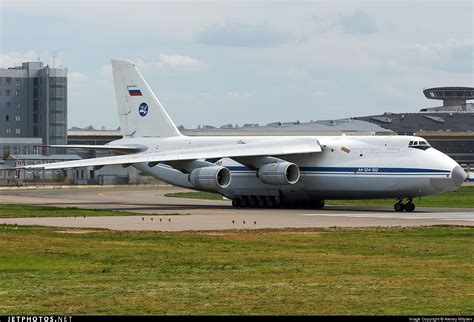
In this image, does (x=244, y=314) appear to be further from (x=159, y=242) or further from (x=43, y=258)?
(x=159, y=242)

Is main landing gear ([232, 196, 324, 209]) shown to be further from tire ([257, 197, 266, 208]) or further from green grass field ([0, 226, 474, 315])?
green grass field ([0, 226, 474, 315])

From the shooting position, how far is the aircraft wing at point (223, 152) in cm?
5625

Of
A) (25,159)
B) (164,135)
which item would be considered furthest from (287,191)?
(25,159)

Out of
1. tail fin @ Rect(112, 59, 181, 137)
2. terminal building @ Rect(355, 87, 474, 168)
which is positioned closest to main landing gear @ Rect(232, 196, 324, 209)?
tail fin @ Rect(112, 59, 181, 137)

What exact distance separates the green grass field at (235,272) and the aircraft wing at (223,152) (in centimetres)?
1994

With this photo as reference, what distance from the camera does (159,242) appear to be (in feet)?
105

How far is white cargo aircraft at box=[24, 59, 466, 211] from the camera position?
53562 millimetres

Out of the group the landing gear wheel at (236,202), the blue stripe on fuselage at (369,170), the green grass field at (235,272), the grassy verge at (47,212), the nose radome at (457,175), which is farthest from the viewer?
the landing gear wheel at (236,202)

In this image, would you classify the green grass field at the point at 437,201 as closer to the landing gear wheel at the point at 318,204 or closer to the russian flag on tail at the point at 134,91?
the landing gear wheel at the point at 318,204

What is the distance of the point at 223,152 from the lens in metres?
58.0

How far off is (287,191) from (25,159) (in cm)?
5945

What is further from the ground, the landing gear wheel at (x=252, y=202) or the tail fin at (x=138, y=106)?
the tail fin at (x=138, y=106)

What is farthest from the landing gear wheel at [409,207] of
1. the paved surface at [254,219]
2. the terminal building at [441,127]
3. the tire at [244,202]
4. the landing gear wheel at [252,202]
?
the terminal building at [441,127]

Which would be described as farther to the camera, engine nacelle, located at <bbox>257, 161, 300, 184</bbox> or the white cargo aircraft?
engine nacelle, located at <bbox>257, 161, 300, 184</bbox>
